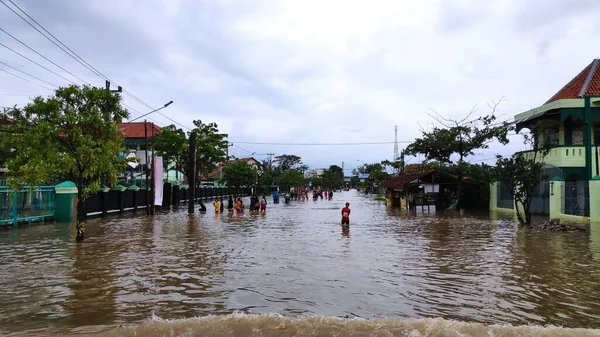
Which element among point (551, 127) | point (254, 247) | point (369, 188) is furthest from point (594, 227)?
point (369, 188)

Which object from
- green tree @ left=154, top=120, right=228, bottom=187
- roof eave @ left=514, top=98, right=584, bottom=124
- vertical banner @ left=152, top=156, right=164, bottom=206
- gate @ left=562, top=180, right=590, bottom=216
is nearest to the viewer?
gate @ left=562, top=180, right=590, bottom=216

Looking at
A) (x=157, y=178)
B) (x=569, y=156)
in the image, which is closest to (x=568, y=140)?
(x=569, y=156)

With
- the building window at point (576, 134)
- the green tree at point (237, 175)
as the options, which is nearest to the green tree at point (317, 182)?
the green tree at point (237, 175)

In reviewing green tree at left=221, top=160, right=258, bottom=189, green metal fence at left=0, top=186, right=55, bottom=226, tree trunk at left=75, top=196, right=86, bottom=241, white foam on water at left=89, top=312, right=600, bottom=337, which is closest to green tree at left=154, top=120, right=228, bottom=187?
green tree at left=221, top=160, right=258, bottom=189

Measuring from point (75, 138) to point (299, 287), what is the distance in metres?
→ 8.67

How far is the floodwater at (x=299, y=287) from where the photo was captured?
620cm

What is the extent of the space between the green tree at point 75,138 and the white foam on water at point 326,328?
8.45 m

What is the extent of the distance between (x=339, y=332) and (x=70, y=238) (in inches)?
506

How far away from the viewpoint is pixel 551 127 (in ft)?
94.0

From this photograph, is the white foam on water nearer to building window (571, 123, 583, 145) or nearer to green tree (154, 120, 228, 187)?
building window (571, 123, 583, 145)

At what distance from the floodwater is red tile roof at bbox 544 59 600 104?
51.6 feet

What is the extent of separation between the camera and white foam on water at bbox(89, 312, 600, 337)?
5.93m

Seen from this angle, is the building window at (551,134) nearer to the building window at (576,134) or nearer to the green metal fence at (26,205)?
the building window at (576,134)

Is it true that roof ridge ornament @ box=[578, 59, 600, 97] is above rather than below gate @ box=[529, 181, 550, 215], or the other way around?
above
